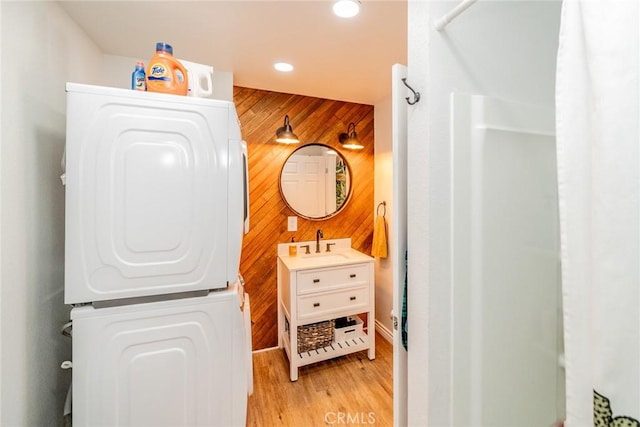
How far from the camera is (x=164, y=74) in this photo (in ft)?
3.88

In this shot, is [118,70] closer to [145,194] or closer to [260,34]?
[260,34]

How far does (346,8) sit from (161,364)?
6.00 ft

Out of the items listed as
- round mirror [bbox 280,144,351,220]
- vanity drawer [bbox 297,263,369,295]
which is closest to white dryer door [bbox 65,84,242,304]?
vanity drawer [bbox 297,263,369,295]

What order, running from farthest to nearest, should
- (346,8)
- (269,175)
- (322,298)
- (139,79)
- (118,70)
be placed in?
(269,175) < (322,298) < (118,70) < (346,8) < (139,79)

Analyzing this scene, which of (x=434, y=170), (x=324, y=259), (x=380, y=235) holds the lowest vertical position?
(x=324, y=259)

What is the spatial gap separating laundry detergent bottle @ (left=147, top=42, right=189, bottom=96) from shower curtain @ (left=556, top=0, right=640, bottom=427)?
1.35 m

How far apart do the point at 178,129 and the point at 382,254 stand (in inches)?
81.2

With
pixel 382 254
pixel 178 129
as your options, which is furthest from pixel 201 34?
pixel 382 254

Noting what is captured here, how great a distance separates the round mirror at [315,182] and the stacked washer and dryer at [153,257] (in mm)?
1259

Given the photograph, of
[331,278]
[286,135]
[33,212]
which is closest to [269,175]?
[286,135]

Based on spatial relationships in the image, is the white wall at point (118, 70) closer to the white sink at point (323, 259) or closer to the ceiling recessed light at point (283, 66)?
the ceiling recessed light at point (283, 66)

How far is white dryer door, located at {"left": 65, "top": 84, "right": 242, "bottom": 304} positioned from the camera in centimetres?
102

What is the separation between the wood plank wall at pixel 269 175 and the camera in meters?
2.34

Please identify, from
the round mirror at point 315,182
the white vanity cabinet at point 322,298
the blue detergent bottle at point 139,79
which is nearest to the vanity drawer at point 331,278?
the white vanity cabinet at point 322,298
